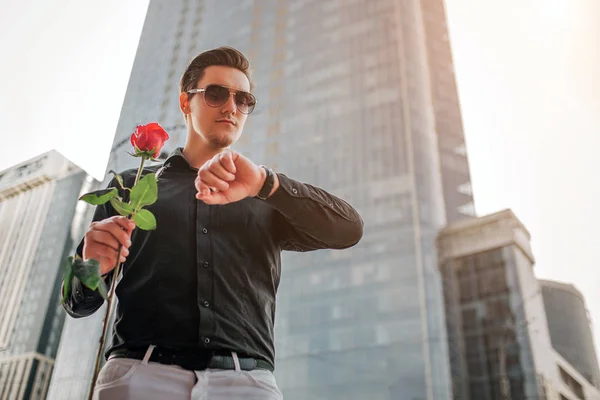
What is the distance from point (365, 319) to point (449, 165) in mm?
9203

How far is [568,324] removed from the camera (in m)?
33.2

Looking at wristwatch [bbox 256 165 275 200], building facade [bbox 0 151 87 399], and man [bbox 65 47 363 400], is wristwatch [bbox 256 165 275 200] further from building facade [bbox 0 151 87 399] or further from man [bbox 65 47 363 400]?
building facade [bbox 0 151 87 399]

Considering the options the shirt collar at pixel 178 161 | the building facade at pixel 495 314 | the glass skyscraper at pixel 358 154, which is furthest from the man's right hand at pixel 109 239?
the building facade at pixel 495 314

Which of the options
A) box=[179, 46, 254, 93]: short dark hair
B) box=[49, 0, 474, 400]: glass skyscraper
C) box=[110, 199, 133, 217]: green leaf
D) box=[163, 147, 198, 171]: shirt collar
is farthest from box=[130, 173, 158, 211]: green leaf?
box=[49, 0, 474, 400]: glass skyscraper

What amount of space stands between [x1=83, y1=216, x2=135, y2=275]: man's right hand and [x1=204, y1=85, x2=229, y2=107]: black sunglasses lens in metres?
0.47

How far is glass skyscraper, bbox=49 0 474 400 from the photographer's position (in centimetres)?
2002

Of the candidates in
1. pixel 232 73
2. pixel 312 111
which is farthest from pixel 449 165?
pixel 232 73

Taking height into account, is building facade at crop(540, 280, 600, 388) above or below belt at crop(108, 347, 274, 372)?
above

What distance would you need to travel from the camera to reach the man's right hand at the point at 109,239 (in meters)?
0.77

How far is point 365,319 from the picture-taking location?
806 inches

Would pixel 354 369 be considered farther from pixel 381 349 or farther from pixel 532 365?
pixel 532 365

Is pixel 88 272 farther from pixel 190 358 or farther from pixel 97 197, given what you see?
pixel 190 358

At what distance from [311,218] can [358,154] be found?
2154 centimetres

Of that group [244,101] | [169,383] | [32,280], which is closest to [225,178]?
[169,383]
